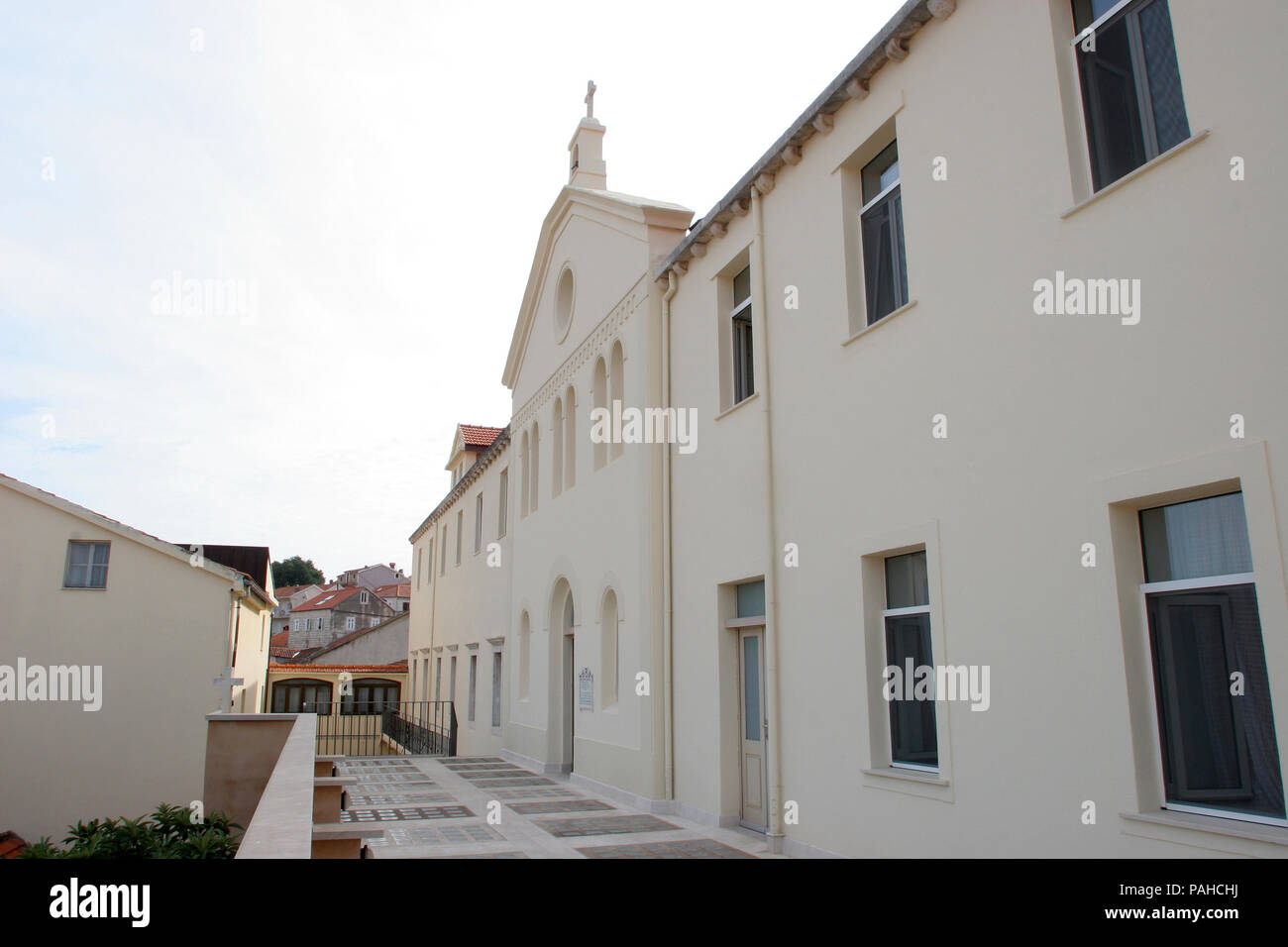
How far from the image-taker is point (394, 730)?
36344 mm

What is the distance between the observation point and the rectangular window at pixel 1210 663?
4.95 meters

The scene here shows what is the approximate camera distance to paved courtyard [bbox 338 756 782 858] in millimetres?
9414

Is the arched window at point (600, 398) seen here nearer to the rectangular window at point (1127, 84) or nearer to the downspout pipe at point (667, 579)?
the downspout pipe at point (667, 579)

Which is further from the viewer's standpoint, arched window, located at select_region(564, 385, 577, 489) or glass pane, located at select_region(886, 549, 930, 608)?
arched window, located at select_region(564, 385, 577, 489)

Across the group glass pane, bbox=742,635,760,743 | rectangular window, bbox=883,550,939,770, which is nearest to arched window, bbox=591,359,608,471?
glass pane, bbox=742,635,760,743

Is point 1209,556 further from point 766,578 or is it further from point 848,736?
point 766,578

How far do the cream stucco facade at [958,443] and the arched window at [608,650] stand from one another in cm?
66

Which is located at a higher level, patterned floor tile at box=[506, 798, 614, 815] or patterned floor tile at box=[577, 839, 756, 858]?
patterned floor tile at box=[577, 839, 756, 858]

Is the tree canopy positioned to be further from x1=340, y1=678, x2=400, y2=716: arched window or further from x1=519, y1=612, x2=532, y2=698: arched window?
x1=519, y1=612, x2=532, y2=698: arched window

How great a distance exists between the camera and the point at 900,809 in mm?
7480

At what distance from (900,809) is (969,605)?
185cm

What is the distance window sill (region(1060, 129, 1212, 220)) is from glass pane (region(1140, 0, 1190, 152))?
14 centimetres

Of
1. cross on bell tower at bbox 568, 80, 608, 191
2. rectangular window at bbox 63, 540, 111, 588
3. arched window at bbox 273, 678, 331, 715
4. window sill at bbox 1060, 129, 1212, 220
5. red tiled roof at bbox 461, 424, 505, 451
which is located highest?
cross on bell tower at bbox 568, 80, 608, 191
